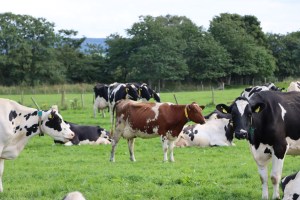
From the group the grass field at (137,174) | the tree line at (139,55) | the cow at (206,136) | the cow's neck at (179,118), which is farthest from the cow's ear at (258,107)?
the tree line at (139,55)

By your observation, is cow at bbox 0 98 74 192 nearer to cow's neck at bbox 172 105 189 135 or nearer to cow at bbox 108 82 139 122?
cow's neck at bbox 172 105 189 135

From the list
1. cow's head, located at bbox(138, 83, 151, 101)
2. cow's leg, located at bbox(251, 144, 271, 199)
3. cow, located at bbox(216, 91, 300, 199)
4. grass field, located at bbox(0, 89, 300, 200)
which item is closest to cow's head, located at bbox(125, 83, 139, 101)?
cow's head, located at bbox(138, 83, 151, 101)

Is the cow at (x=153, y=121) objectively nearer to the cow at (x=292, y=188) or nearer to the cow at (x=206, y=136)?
the cow at (x=206, y=136)

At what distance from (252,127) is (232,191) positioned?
1.46 metres

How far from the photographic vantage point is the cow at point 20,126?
10.1 m

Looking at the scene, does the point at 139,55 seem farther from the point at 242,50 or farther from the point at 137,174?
the point at 137,174

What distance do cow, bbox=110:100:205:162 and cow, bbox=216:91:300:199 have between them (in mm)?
5346

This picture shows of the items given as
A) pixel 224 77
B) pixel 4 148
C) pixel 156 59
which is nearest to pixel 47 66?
pixel 156 59

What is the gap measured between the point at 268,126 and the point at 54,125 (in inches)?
183

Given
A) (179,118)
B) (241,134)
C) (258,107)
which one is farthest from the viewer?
(179,118)

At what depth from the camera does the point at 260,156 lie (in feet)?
29.2

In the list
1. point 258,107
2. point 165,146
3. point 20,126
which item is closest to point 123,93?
point 165,146

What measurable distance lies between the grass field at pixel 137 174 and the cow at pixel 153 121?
650mm

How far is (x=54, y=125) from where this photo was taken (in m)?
11.1
